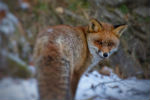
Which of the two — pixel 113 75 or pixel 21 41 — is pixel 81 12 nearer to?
pixel 113 75

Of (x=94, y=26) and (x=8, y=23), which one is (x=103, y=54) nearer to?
(x=94, y=26)

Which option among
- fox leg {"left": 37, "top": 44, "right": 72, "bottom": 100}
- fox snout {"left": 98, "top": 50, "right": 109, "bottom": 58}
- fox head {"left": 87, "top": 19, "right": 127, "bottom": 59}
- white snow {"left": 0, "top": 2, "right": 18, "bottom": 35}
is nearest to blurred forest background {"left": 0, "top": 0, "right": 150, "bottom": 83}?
white snow {"left": 0, "top": 2, "right": 18, "bottom": 35}

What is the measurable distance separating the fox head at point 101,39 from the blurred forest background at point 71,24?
3.58 ft

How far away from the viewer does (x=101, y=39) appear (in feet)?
9.06

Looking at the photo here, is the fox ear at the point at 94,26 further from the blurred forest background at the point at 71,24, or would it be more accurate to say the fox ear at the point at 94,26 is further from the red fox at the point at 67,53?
the blurred forest background at the point at 71,24

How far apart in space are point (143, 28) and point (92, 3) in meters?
1.49

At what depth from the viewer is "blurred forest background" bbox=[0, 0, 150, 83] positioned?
178 inches

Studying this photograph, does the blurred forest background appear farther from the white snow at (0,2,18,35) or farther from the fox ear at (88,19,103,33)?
the fox ear at (88,19,103,33)

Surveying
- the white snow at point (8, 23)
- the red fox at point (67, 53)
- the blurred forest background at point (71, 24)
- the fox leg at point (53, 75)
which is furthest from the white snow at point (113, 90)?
the white snow at point (8, 23)

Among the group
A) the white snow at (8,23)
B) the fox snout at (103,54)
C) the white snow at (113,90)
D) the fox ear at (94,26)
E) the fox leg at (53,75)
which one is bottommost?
the fox leg at (53,75)

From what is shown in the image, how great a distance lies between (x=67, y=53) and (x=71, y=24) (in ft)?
10.8

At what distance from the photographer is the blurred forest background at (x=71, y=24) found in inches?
178

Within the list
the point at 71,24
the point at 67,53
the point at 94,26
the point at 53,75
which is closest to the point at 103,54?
the point at 94,26

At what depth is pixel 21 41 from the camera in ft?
24.0
